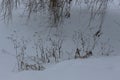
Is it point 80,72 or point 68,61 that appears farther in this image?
point 68,61

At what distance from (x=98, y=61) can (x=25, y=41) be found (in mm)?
2237

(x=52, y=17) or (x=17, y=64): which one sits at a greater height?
(x=52, y=17)

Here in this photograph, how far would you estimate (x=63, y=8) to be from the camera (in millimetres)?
6707

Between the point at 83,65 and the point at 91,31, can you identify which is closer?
the point at 83,65

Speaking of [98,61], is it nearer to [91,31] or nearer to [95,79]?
[95,79]

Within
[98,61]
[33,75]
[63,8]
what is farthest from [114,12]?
[33,75]

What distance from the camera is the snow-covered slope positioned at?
4133 millimetres

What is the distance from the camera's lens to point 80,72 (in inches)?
167

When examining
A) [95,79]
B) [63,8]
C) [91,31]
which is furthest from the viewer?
[91,31]

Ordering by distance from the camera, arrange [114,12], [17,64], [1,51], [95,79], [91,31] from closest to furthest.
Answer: [95,79] < [17,64] < [1,51] < [91,31] < [114,12]

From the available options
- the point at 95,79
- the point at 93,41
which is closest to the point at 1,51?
the point at 93,41

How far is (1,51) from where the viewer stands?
6.26 meters

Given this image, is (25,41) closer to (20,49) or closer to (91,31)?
(20,49)

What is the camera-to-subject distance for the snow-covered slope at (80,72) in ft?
13.6
